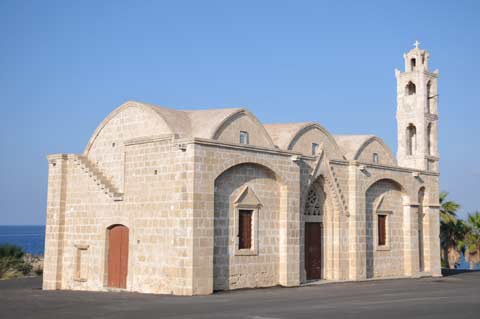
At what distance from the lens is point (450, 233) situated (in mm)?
38281

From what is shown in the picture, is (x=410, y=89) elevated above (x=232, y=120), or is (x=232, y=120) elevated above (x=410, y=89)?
(x=410, y=89)

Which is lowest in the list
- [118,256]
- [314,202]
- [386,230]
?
[118,256]

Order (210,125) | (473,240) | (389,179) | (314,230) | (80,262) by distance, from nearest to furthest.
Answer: (210,125) → (80,262) → (314,230) → (389,179) → (473,240)

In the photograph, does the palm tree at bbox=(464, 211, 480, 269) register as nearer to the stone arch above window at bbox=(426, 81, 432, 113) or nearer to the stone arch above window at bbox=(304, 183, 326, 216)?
the stone arch above window at bbox=(426, 81, 432, 113)

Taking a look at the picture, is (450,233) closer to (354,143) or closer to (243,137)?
(354,143)

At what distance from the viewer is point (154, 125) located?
2084 centimetres

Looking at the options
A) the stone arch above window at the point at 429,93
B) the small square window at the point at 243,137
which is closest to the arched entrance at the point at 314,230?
the small square window at the point at 243,137

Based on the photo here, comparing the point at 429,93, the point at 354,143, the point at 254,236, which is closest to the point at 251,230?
the point at 254,236

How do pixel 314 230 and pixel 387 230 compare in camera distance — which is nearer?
pixel 314 230

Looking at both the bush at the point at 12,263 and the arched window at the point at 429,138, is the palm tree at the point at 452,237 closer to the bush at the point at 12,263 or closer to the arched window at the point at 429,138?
the arched window at the point at 429,138

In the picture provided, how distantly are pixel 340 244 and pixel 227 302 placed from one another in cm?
962

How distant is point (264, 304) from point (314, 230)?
8.93m

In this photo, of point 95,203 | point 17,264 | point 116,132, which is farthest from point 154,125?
point 17,264

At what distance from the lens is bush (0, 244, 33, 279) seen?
1112 inches
